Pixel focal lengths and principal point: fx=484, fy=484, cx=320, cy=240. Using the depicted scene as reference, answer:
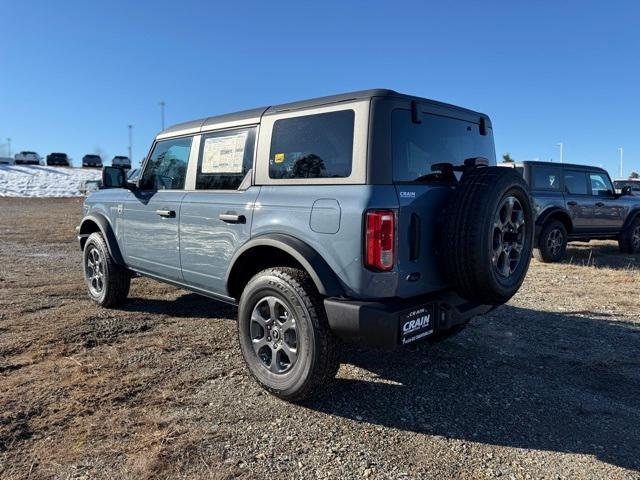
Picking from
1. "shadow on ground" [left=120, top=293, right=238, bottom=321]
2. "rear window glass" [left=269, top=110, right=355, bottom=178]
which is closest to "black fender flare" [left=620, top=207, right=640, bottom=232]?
"shadow on ground" [left=120, top=293, right=238, bottom=321]

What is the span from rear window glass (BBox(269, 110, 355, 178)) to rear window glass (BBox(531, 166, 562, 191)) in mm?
7003

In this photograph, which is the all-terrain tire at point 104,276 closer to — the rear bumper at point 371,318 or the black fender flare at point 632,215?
the rear bumper at point 371,318

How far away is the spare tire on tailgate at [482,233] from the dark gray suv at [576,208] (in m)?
6.09

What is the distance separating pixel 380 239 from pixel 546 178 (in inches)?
305

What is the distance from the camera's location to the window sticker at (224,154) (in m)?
3.86

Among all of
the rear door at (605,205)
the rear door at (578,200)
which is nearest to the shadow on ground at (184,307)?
the rear door at (578,200)

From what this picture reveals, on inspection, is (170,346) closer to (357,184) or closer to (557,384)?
(357,184)

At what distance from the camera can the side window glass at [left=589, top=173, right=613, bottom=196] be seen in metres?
10.0

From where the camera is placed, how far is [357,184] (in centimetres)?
295

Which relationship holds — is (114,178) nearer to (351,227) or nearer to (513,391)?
(351,227)

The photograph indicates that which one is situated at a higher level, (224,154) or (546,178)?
(546,178)

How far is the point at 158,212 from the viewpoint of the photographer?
4.49 meters

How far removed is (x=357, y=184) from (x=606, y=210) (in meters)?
9.13

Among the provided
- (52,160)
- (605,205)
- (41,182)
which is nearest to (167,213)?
(605,205)
